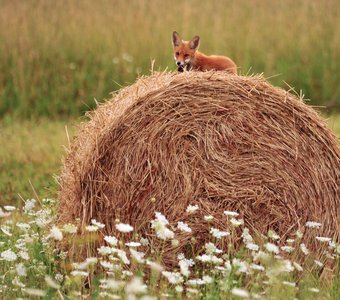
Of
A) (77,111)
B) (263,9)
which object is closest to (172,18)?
(263,9)

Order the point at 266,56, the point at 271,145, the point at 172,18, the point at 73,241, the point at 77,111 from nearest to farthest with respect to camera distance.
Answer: the point at 73,241, the point at 271,145, the point at 77,111, the point at 266,56, the point at 172,18

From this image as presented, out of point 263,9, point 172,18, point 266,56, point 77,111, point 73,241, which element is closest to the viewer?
point 73,241

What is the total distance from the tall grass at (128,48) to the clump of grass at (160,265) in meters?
7.80

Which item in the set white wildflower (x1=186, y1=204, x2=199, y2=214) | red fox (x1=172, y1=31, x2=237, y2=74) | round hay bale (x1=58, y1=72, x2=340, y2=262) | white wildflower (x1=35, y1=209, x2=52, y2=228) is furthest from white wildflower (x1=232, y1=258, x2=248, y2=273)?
red fox (x1=172, y1=31, x2=237, y2=74)

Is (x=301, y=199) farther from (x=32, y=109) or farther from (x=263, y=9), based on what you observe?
(x=263, y=9)

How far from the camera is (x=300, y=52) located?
1571cm

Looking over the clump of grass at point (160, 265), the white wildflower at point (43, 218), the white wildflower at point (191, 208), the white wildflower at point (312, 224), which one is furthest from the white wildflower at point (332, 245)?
the white wildflower at point (43, 218)

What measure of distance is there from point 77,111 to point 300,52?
13.2 ft

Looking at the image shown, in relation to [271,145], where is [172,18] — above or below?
below

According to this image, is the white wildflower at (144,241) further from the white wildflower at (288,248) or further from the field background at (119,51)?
the field background at (119,51)

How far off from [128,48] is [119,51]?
17 centimetres

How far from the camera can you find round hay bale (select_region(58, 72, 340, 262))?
22.4 ft

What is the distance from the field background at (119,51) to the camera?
582 inches

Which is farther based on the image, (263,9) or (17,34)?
(263,9)
